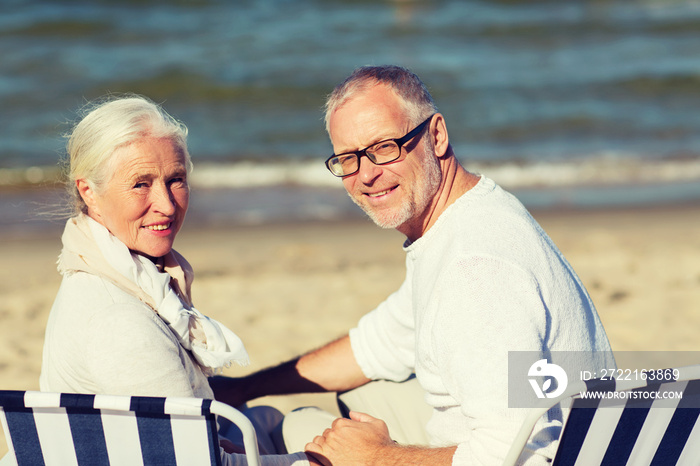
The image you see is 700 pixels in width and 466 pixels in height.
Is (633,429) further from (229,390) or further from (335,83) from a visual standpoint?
(335,83)

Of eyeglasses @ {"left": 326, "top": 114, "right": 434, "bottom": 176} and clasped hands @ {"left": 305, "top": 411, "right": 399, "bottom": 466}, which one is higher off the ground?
eyeglasses @ {"left": 326, "top": 114, "right": 434, "bottom": 176}

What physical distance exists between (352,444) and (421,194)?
3.06 ft

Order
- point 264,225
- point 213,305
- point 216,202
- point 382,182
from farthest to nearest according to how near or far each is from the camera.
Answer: point 216,202 < point 264,225 < point 213,305 < point 382,182

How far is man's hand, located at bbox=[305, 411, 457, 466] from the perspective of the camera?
236 cm

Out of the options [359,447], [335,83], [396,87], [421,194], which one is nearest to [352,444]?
[359,447]

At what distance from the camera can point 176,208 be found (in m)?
2.55

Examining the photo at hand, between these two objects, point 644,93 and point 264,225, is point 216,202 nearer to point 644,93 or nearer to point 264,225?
point 264,225

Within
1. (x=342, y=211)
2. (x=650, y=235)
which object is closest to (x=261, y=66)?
(x=342, y=211)

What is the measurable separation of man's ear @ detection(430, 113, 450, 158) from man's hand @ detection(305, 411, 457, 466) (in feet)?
3.39

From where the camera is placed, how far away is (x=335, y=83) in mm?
13180

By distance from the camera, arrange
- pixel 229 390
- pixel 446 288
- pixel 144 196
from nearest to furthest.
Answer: pixel 446 288, pixel 144 196, pixel 229 390

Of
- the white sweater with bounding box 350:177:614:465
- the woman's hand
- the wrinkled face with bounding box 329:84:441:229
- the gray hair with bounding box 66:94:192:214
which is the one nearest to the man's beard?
the wrinkled face with bounding box 329:84:441:229

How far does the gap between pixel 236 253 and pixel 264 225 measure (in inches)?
32.5

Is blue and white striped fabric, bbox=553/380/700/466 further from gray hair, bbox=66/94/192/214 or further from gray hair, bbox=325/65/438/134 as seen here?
gray hair, bbox=66/94/192/214
